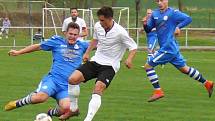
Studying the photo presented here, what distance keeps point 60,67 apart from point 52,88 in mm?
458

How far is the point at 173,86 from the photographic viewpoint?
57.5 feet

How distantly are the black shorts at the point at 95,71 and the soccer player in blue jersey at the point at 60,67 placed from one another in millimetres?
187

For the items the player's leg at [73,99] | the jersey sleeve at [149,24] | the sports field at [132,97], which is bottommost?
the sports field at [132,97]

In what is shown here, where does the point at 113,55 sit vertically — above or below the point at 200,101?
above

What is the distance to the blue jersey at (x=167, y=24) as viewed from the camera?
14070mm

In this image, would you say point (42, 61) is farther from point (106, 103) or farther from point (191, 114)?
point (191, 114)

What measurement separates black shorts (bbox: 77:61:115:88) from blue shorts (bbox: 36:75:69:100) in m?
0.40

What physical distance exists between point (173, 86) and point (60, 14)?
31.3 m

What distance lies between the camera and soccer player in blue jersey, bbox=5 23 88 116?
10609 millimetres

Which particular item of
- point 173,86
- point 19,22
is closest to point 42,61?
point 173,86

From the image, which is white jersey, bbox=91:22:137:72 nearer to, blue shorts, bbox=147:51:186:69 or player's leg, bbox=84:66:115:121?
player's leg, bbox=84:66:115:121

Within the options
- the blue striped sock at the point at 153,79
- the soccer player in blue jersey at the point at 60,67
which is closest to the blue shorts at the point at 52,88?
the soccer player in blue jersey at the point at 60,67

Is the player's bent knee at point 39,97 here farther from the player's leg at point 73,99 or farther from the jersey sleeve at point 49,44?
the jersey sleeve at point 49,44

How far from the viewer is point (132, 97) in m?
14.9
